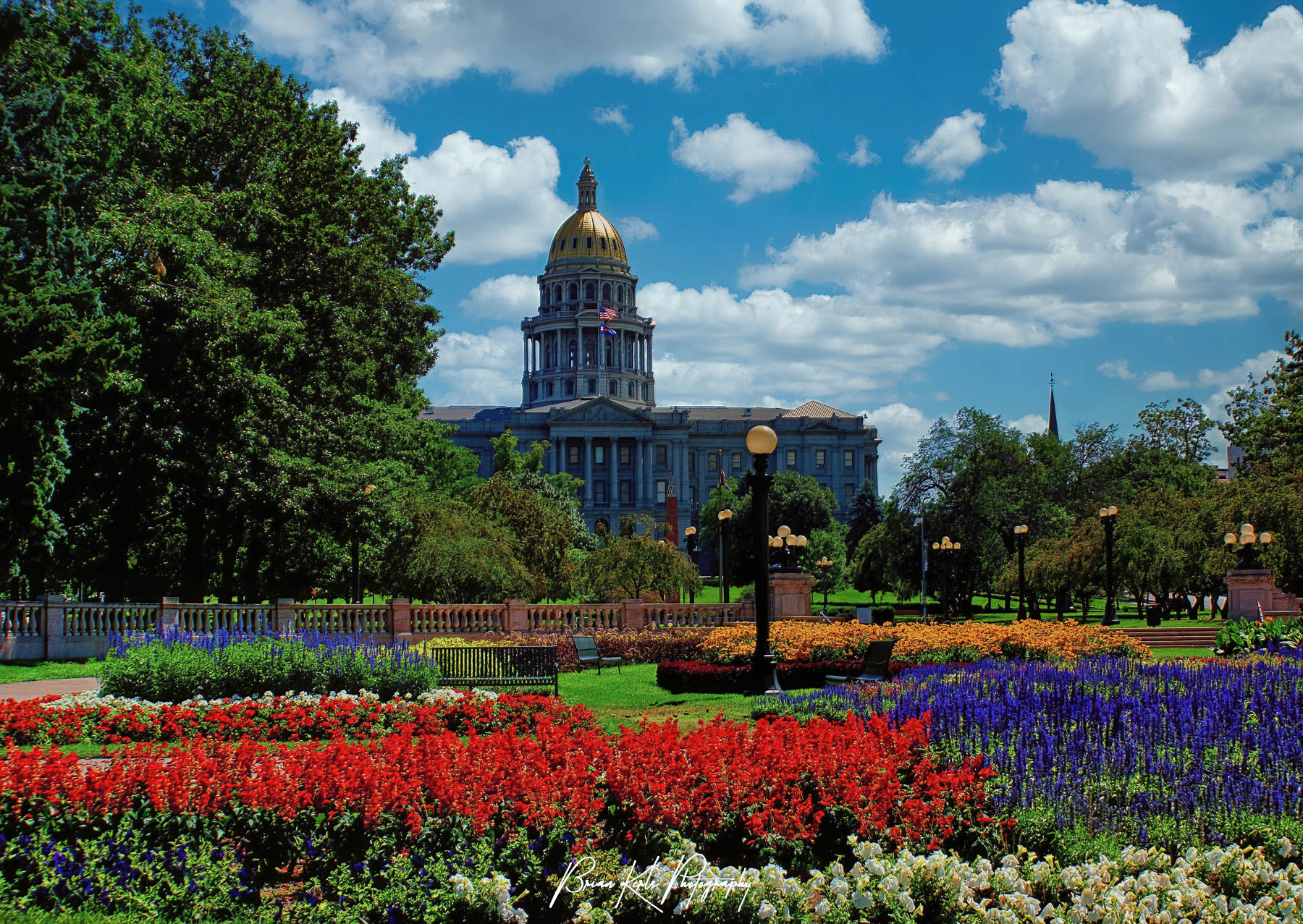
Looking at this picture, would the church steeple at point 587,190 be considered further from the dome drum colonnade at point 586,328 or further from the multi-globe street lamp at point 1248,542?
the multi-globe street lamp at point 1248,542

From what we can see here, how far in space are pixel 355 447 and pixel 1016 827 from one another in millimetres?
28465

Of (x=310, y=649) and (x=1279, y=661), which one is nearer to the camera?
(x=1279, y=661)

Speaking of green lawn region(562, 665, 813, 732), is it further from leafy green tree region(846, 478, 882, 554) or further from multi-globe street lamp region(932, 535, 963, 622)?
leafy green tree region(846, 478, 882, 554)

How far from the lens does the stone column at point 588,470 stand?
436ft

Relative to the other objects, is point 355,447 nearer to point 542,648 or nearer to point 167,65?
point 167,65

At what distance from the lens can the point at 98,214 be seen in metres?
27.4

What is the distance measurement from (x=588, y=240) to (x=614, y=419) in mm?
31159

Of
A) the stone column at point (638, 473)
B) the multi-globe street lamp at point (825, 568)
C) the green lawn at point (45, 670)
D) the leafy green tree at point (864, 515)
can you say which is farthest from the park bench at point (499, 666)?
the stone column at point (638, 473)

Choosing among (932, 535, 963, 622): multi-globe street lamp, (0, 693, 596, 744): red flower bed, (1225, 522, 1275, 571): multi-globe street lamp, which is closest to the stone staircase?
(1225, 522, 1275, 571): multi-globe street lamp

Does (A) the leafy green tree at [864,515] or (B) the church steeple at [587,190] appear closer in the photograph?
(A) the leafy green tree at [864,515]

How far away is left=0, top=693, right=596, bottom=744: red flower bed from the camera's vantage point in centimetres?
1307

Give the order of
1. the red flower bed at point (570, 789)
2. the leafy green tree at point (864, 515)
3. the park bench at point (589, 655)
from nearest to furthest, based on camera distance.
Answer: the red flower bed at point (570, 789), the park bench at point (589, 655), the leafy green tree at point (864, 515)

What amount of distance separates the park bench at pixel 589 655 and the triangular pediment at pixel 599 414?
10547cm

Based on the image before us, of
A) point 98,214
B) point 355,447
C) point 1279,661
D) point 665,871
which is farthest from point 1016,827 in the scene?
point 355,447
